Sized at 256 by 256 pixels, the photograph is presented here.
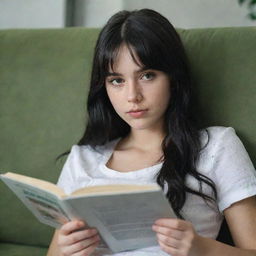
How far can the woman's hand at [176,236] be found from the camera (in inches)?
33.2

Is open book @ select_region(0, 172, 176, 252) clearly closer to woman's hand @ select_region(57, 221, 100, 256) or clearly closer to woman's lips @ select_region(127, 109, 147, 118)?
woman's hand @ select_region(57, 221, 100, 256)

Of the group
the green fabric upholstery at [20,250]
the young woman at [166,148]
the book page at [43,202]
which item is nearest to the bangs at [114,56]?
the young woman at [166,148]

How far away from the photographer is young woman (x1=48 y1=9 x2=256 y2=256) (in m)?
→ 1.05

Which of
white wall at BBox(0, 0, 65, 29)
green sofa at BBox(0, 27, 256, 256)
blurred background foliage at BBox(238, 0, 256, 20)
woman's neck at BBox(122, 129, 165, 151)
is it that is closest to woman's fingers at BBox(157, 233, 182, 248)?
woman's neck at BBox(122, 129, 165, 151)

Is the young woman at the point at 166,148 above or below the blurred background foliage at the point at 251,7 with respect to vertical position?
below

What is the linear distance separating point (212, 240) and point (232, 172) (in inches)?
7.3

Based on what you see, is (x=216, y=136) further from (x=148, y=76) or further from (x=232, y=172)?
(x=148, y=76)

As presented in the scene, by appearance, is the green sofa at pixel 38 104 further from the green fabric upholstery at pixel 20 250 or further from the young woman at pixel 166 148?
the young woman at pixel 166 148

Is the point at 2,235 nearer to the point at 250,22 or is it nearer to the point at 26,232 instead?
the point at 26,232

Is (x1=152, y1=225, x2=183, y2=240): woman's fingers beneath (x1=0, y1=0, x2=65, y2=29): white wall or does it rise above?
beneath

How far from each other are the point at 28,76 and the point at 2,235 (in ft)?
1.62

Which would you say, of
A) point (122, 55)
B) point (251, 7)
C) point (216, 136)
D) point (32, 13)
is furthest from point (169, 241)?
point (32, 13)

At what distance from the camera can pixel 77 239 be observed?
94 centimetres

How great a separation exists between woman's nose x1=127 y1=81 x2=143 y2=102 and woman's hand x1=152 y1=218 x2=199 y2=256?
329 mm
